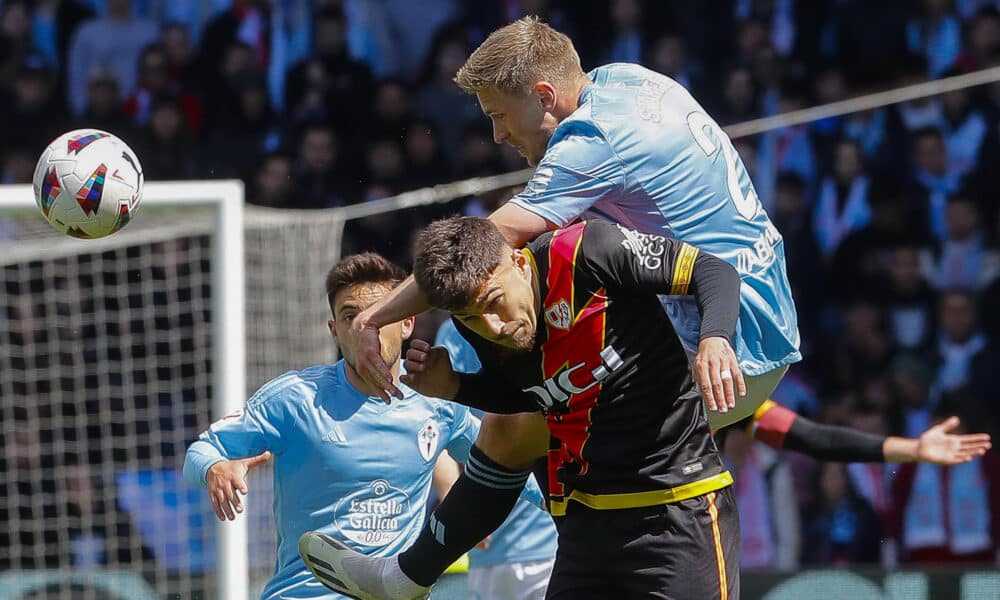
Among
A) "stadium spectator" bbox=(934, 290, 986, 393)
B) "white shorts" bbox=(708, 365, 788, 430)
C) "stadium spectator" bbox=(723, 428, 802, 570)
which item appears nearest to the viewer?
"white shorts" bbox=(708, 365, 788, 430)

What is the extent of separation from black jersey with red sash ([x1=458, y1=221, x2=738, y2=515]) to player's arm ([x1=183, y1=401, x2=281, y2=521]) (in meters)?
0.90

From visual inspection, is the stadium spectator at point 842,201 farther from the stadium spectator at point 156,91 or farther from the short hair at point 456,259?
the short hair at point 456,259

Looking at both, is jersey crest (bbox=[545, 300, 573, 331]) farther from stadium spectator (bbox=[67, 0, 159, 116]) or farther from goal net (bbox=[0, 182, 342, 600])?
stadium spectator (bbox=[67, 0, 159, 116])

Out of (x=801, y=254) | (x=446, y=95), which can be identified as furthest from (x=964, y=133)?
(x=446, y=95)

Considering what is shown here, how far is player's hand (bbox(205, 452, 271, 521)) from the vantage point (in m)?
4.04

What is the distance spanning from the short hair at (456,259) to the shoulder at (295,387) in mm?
1162

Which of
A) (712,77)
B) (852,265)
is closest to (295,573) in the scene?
(852,265)

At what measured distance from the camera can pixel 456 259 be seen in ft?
11.1

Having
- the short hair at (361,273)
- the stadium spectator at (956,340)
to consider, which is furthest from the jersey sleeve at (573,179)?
the stadium spectator at (956,340)

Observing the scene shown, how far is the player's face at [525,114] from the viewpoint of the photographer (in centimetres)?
409

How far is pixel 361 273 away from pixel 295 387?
1.36 ft

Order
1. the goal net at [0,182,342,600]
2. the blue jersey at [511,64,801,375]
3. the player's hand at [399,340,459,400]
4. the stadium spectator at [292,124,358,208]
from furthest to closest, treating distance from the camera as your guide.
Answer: the stadium spectator at [292,124,358,208] < the goal net at [0,182,342,600] < the blue jersey at [511,64,801,375] < the player's hand at [399,340,459,400]

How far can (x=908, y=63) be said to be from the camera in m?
9.35

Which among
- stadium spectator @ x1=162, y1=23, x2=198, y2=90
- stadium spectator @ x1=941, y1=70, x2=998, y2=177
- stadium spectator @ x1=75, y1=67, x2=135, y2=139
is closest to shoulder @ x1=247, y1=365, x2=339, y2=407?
stadium spectator @ x1=75, y1=67, x2=135, y2=139
